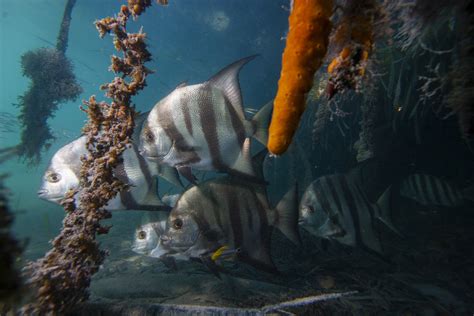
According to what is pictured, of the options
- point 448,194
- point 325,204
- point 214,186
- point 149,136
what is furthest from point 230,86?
point 448,194

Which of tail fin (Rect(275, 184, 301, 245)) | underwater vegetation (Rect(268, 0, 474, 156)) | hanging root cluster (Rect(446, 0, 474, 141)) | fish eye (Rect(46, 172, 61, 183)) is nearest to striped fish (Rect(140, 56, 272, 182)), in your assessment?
tail fin (Rect(275, 184, 301, 245))

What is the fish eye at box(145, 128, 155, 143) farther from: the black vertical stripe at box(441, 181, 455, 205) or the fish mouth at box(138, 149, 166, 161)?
the black vertical stripe at box(441, 181, 455, 205)

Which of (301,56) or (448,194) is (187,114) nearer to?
(301,56)

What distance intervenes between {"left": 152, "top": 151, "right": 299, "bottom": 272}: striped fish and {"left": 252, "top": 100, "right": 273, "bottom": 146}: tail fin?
0.73 metres

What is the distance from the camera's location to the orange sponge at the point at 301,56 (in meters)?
1.36

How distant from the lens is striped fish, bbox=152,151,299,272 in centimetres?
295

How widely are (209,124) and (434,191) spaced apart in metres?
4.95

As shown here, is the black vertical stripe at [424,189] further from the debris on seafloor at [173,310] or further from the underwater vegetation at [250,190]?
the debris on seafloor at [173,310]

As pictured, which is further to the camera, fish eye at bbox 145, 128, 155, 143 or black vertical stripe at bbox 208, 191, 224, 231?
black vertical stripe at bbox 208, 191, 224, 231

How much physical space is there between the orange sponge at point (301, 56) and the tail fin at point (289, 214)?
1694 millimetres

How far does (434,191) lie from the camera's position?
5.33m

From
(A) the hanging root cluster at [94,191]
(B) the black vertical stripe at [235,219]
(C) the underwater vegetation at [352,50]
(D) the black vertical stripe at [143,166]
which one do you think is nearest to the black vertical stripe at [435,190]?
(C) the underwater vegetation at [352,50]

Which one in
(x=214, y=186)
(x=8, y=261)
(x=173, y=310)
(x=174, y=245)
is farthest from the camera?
(x=214, y=186)

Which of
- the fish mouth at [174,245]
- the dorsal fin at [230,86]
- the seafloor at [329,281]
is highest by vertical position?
the dorsal fin at [230,86]
